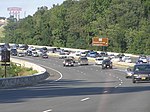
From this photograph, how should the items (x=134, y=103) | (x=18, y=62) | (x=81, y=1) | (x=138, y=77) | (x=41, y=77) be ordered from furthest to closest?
(x=81, y=1) < (x=18, y=62) < (x=41, y=77) < (x=138, y=77) < (x=134, y=103)

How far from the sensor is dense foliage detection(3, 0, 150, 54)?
143 meters

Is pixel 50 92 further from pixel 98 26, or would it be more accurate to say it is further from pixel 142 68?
pixel 98 26

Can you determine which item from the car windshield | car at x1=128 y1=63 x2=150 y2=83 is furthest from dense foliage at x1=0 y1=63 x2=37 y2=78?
car at x1=128 y1=63 x2=150 y2=83

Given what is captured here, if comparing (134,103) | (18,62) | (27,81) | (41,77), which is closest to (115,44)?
(18,62)

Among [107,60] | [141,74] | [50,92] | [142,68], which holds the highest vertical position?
[142,68]

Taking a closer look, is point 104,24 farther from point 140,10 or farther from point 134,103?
point 134,103

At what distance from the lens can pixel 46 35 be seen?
6895 inches

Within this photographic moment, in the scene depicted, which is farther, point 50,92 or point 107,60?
point 107,60

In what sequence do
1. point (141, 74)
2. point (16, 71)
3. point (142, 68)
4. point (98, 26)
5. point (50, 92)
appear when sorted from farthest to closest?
point (98, 26) < point (16, 71) < point (142, 68) < point (141, 74) < point (50, 92)

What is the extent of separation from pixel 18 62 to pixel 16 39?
98178 mm

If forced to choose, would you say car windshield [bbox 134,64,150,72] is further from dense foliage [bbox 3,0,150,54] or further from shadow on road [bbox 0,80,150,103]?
dense foliage [bbox 3,0,150,54]

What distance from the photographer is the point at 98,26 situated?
510 feet

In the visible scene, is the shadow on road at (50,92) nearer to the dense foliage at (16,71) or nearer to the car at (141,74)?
the car at (141,74)

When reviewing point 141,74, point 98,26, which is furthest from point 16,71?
point 98,26
